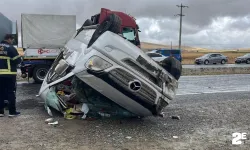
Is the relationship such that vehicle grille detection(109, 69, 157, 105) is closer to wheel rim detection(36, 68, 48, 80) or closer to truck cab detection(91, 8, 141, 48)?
truck cab detection(91, 8, 141, 48)

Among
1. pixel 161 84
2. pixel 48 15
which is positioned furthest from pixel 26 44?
pixel 161 84

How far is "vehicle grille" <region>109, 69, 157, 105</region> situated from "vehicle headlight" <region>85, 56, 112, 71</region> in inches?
5.6

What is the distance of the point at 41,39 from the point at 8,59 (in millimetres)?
8196

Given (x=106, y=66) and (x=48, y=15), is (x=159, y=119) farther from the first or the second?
(x=48, y=15)

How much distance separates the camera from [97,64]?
5.08m

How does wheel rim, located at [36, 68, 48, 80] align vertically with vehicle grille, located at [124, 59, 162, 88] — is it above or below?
below

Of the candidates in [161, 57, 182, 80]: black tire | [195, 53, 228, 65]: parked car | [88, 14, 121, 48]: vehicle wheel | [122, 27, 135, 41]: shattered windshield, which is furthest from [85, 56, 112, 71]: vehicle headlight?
[195, 53, 228, 65]: parked car

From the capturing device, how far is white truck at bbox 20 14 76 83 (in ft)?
44.6

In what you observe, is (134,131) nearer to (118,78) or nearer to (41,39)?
(118,78)

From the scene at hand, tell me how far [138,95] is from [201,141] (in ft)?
4.08

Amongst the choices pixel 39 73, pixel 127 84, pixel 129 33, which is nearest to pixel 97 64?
pixel 127 84

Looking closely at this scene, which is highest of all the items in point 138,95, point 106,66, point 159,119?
point 106,66

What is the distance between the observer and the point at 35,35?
563 inches

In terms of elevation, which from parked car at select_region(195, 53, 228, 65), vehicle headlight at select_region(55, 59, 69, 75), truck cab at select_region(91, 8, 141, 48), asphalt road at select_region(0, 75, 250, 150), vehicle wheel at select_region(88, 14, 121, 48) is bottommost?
parked car at select_region(195, 53, 228, 65)
